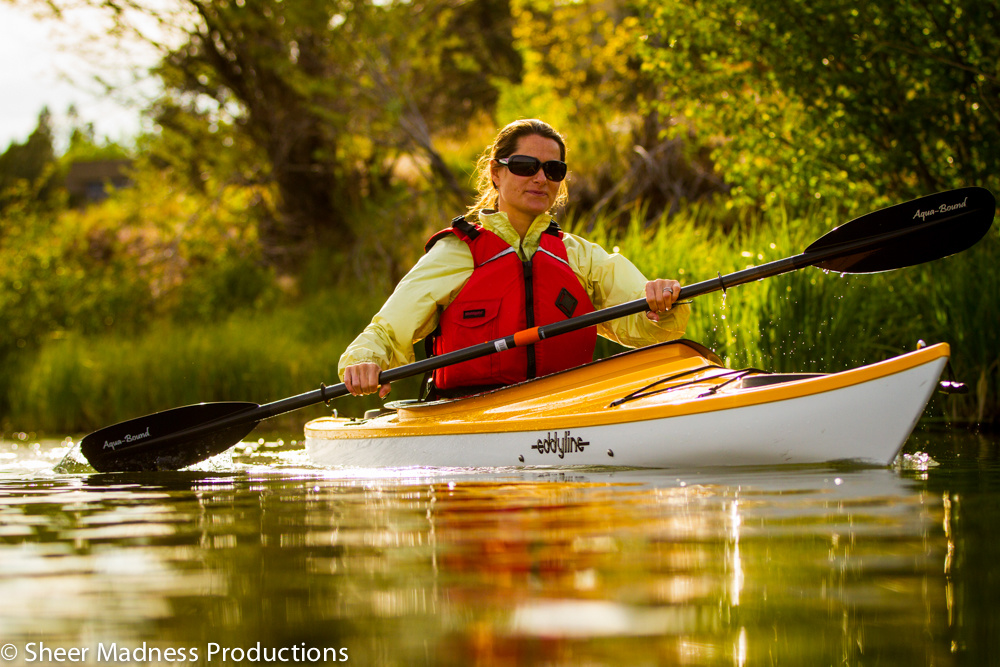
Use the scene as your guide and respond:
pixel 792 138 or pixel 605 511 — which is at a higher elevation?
pixel 792 138

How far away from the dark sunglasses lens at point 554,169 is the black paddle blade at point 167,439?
1.83 meters

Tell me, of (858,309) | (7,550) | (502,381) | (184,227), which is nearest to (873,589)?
(7,550)

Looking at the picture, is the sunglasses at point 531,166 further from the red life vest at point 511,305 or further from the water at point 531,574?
the water at point 531,574

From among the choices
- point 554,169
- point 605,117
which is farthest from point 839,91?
point 605,117

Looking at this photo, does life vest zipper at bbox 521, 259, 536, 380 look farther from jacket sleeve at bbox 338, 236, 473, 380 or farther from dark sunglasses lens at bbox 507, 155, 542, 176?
dark sunglasses lens at bbox 507, 155, 542, 176

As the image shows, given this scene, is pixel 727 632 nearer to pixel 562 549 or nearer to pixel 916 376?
pixel 562 549

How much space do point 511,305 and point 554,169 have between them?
1.95ft

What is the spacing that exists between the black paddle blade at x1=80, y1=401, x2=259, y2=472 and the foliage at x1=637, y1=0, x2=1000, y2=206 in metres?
3.91

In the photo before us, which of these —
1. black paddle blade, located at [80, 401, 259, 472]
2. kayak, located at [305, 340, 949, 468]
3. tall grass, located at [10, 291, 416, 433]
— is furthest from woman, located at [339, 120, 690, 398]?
tall grass, located at [10, 291, 416, 433]

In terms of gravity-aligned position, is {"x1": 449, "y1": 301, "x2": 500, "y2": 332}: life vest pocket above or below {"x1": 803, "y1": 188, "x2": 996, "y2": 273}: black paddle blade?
below

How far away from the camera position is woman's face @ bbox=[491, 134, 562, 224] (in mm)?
4316

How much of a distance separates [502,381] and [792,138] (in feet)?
12.7

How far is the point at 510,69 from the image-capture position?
17.7m

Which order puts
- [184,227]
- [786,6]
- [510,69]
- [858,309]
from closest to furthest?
[858,309] → [786,6] → [184,227] → [510,69]
